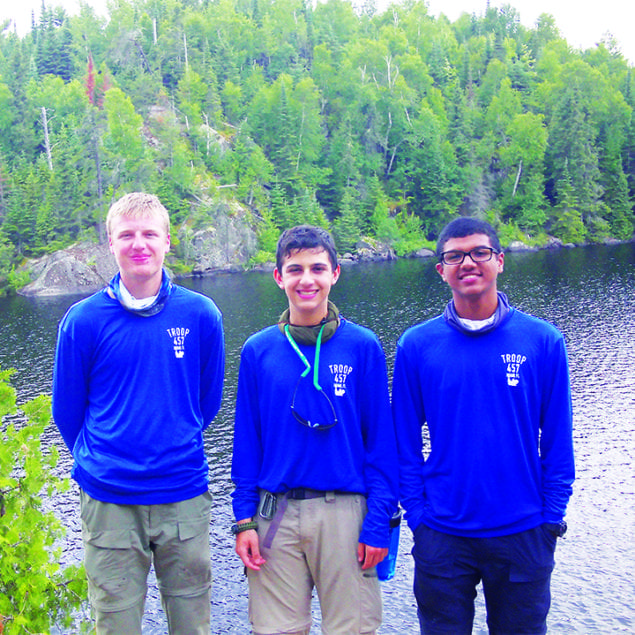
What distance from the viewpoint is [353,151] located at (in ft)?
243

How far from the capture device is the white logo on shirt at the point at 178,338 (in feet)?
13.5

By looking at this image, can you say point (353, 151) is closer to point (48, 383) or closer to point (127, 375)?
point (48, 383)

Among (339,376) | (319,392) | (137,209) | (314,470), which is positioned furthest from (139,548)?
(137,209)

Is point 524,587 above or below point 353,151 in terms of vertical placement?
below

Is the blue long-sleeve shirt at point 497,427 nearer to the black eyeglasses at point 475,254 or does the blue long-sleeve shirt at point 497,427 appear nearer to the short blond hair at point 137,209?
the black eyeglasses at point 475,254

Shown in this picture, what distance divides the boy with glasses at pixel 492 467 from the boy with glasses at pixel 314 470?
29 centimetres

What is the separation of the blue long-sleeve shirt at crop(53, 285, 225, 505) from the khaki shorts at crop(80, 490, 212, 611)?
0.09 meters

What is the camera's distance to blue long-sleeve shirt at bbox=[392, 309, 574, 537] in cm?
371

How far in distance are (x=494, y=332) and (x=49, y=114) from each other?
241ft

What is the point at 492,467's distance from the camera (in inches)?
147

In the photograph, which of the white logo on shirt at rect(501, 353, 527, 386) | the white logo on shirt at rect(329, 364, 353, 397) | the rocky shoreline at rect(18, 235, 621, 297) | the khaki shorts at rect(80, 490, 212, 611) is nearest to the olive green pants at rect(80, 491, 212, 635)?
the khaki shorts at rect(80, 490, 212, 611)

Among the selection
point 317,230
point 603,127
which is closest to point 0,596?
point 317,230

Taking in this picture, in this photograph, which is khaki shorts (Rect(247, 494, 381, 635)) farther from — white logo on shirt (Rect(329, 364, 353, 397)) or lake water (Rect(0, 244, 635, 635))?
lake water (Rect(0, 244, 635, 635))

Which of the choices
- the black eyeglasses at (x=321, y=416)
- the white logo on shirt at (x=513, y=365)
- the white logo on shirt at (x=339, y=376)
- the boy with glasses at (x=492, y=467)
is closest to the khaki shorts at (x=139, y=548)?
the black eyeglasses at (x=321, y=416)
